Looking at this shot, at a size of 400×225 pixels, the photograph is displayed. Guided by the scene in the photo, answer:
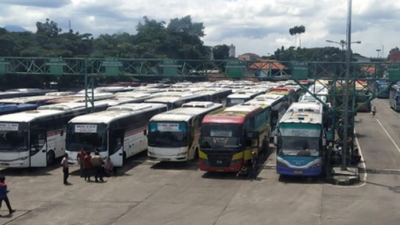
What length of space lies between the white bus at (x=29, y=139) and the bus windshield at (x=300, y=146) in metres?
10.8

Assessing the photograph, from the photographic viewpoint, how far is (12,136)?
23.5m

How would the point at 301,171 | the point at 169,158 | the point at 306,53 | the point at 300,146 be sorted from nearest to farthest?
the point at 301,171
the point at 300,146
the point at 169,158
the point at 306,53

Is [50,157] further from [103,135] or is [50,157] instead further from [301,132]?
[301,132]

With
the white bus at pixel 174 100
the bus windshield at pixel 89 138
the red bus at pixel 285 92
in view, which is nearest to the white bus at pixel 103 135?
the bus windshield at pixel 89 138

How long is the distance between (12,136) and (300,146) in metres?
12.3

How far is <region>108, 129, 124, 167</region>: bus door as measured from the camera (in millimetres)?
24062

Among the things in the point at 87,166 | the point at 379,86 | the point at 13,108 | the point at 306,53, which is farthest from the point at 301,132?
the point at 306,53

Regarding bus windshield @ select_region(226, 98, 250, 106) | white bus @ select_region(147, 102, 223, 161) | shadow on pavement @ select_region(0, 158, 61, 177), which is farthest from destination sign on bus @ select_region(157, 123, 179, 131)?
bus windshield @ select_region(226, 98, 250, 106)

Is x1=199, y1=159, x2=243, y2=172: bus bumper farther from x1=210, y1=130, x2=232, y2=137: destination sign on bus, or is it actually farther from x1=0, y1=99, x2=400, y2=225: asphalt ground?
x1=210, y1=130, x2=232, y2=137: destination sign on bus

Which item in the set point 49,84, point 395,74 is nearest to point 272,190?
point 395,74

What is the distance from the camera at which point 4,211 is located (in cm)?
1759

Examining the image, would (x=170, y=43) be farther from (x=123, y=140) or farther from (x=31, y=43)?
(x=123, y=140)

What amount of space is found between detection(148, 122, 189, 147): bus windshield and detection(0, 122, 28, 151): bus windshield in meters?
5.75

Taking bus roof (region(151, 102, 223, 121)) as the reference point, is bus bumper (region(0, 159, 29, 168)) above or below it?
below
